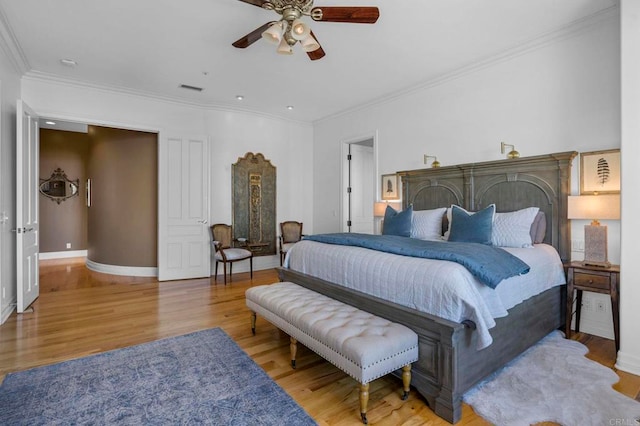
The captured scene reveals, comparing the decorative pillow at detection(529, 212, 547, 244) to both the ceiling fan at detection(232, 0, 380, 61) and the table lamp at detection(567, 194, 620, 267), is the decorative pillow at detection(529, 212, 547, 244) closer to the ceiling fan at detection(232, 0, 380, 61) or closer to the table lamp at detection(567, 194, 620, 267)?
the table lamp at detection(567, 194, 620, 267)

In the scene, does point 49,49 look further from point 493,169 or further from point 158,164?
point 493,169

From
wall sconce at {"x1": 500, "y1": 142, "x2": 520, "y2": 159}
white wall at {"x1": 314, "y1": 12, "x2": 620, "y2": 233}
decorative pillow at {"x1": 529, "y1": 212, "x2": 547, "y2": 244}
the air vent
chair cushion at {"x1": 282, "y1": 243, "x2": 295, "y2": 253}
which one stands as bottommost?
chair cushion at {"x1": 282, "y1": 243, "x2": 295, "y2": 253}

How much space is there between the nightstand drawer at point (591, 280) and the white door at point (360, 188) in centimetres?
376

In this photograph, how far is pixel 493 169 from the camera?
151 inches

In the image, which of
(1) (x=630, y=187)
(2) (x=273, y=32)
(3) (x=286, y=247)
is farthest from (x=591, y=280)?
(3) (x=286, y=247)

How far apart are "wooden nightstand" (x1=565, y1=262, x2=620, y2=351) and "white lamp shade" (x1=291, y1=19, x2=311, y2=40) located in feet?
9.92

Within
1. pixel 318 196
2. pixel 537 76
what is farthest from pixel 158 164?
pixel 537 76

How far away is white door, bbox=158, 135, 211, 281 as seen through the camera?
5.32 meters

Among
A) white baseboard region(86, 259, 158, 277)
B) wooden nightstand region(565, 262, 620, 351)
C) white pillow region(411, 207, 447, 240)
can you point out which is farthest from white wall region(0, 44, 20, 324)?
Result: wooden nightstand region(565, 262, 620, 351)

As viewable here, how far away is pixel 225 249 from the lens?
548 cm

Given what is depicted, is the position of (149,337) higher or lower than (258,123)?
lower

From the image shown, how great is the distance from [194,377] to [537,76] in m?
4.35

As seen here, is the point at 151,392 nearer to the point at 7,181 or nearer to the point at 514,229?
the point at 7,181

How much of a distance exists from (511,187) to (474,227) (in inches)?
34.7
